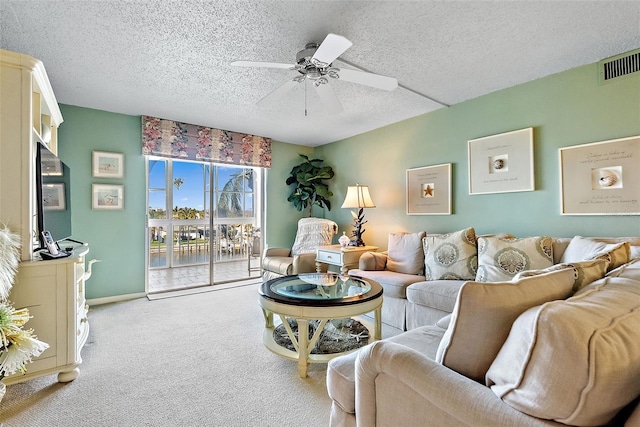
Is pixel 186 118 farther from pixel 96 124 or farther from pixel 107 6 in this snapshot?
pixel 107 6

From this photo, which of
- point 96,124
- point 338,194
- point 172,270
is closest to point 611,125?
point 338,194

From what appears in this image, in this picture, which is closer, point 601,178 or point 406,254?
point 601,178

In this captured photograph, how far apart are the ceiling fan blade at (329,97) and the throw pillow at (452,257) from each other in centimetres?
164

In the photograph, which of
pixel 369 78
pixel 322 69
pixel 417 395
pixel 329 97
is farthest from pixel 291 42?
pixel 417 395

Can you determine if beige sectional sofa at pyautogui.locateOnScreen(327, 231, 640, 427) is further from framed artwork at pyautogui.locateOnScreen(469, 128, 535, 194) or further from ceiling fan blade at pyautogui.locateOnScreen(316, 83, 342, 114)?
ceiling fan blade at pyautogui.locateOnScreen(316, 83, 342, 114)

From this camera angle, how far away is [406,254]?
3.19 m

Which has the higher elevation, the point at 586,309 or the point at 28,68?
the point at 28,68

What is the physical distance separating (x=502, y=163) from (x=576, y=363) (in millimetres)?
2833

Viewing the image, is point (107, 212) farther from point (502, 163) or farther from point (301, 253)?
point (502, 163)

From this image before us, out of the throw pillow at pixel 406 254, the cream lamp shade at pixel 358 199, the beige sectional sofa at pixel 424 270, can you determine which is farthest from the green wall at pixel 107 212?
the throw pillow at pixel 406 254

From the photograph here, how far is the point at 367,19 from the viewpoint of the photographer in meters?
1.87

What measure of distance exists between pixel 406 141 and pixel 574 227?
2.03m

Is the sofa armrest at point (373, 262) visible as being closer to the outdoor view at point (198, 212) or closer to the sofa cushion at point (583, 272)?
the sofa cushion at point (583, 272)

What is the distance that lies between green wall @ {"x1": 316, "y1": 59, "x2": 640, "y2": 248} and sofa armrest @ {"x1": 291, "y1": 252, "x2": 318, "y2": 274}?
1.07m
